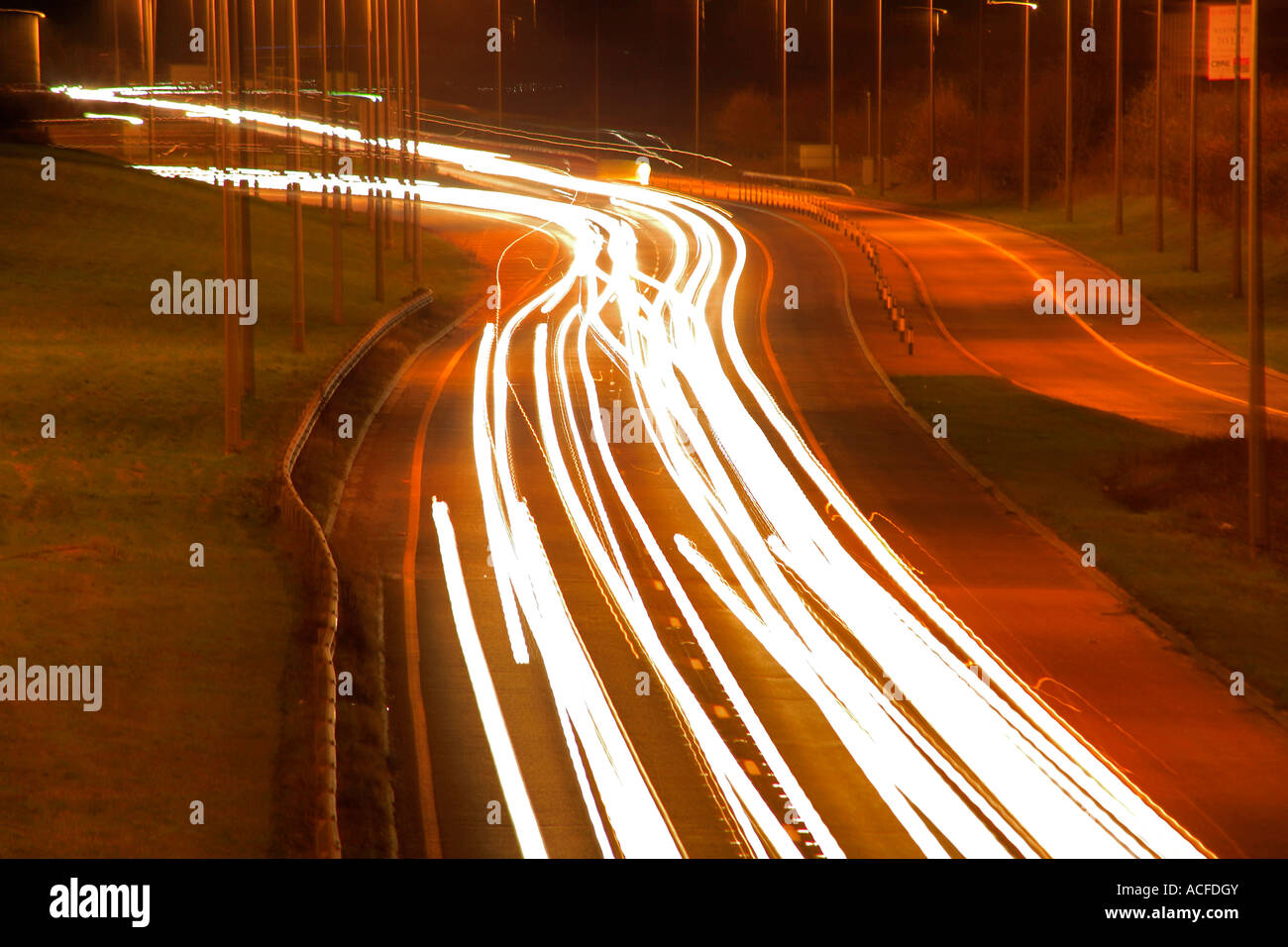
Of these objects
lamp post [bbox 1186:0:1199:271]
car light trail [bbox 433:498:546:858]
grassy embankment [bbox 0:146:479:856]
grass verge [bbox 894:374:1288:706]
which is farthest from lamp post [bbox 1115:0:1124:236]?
car light trail [bbox 433:498:546:858]

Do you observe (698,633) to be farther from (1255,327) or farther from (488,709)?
(1255,327)

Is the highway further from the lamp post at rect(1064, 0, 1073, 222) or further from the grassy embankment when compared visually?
the lamp post at rect(1064, 0, 1073, 222)

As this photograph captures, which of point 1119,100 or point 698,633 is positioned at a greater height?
point 1119,100

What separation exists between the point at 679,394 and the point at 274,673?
16.1 metres

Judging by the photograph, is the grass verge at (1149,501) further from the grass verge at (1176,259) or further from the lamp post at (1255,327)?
the grass verge at (1176,259)

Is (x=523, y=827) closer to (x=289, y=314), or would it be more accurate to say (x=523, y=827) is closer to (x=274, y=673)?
(x=274, y=673)

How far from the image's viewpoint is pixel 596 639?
15.8 meters

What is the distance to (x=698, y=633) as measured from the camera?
52.8 feet

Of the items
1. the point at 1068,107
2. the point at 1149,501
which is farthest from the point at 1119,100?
the point at 1149,501

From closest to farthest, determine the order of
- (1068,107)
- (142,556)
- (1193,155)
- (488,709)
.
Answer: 1. (488,709)
2. (142,556)
3. (1193,155)
4. (1068,107)

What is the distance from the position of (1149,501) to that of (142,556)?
14.6 meters

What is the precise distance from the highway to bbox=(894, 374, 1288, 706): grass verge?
1.05 metres

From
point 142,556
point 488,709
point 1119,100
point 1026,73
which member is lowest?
point 488,709

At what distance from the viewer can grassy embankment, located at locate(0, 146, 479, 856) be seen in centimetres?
1200
